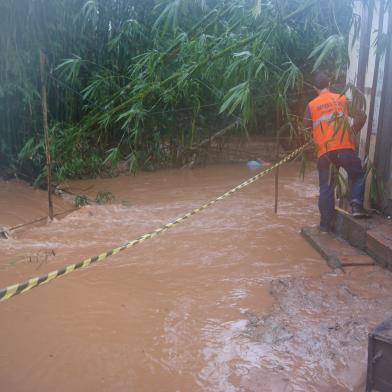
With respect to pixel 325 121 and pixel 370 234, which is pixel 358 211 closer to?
pixel 370 234

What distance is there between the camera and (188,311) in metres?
3.49

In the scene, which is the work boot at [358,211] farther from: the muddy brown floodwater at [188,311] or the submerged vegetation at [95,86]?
the submerged vegetation at [95,86]

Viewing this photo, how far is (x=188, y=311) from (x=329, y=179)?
2.15 meters

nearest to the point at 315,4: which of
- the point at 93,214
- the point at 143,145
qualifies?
the point at 93,214

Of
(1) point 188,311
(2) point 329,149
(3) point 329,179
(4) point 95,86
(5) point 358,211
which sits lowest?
(1) point 188,311

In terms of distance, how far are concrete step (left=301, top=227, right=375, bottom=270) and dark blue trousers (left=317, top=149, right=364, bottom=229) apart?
0.56 feet

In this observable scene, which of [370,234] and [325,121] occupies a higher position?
[325,121]

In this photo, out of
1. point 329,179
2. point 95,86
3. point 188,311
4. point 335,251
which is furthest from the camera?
point 95,86

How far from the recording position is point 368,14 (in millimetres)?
4422

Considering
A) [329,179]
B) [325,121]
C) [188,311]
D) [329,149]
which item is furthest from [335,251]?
[188,311]

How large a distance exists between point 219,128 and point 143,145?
1628 mm

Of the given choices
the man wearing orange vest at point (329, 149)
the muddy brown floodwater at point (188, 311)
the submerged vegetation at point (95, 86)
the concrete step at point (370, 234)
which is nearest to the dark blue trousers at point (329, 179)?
the man wearing orange vest at point (329, 149)

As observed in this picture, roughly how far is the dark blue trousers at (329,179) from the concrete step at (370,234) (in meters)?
0.12

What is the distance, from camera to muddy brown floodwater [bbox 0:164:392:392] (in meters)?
2.73
